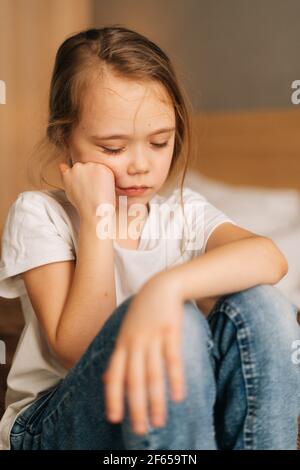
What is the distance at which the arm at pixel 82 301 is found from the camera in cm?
58

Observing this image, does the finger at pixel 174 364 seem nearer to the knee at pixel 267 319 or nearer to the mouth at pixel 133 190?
the knee at pixel 267 319

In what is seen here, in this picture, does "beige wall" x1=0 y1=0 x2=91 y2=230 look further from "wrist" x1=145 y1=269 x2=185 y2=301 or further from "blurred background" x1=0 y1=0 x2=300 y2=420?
"wrist" x1=145 y1=269 x2=185 y2=301

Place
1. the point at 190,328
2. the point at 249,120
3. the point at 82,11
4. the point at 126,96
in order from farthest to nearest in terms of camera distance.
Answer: the point at 249,120, the point at 82,11, the point at 126,96, the point at 190,328

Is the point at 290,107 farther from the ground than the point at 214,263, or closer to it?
farther from the ground

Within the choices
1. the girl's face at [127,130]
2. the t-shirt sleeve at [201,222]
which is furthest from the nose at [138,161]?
the t-shirt sleeve at [201,222]

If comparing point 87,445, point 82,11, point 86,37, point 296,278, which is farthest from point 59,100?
point 296,278

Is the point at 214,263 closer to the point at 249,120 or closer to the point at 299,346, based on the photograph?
the point at 299,346

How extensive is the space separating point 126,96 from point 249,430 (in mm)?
327

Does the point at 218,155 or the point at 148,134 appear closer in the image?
the point at 148,134

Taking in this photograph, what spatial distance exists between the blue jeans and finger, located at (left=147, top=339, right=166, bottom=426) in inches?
2.2

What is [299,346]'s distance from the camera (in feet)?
1.85

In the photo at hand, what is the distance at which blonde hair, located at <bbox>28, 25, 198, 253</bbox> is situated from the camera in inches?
24.6

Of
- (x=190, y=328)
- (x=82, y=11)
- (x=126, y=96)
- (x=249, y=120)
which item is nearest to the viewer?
(x=190, y=328)

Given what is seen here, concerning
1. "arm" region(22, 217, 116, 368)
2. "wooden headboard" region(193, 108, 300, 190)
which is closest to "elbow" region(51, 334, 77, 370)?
"arm" region(22, 217, 116, 368)
